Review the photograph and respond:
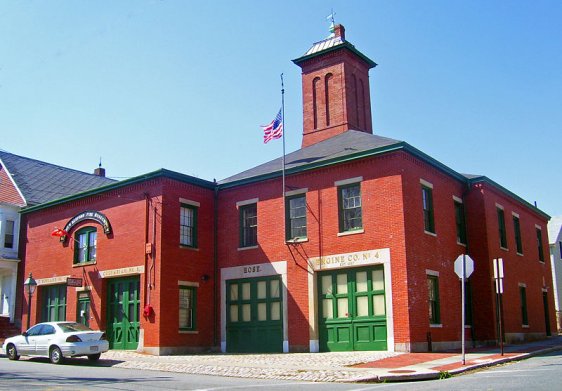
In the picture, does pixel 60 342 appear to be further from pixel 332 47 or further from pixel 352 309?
pixel 332 47

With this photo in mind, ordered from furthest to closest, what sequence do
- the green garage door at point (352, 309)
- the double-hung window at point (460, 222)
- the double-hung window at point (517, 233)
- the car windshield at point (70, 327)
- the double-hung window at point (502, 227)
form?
the double-hung window at point (517, 233) → the double-hung window at point (502, 227) → the double-hung window at point (460, 222) → the green garage door at point (352, 309) → the car windshield at point (70, 327)

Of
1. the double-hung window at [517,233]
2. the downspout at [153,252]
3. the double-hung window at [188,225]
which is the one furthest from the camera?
the double-hung window at [517,233]

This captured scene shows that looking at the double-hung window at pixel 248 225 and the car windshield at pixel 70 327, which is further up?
the double-hung window at pixel 248 225

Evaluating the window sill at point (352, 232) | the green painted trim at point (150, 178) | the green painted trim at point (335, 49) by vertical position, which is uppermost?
the green painted trim at point (335, 49)

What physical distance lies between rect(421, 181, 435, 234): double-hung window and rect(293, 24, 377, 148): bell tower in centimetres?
893

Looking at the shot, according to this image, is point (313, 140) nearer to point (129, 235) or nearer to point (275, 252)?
point (275, 252)

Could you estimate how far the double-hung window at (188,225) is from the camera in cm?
2569

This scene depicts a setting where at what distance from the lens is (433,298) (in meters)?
23.0

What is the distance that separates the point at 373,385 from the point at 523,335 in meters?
17.2

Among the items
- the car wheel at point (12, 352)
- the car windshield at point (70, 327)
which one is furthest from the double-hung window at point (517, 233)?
the car wheel at point (12, 352)

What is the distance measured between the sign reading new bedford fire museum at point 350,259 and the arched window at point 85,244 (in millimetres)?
9971

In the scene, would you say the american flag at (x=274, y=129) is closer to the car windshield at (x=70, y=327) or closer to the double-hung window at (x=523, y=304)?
the car windshield at (x=70, y=327)

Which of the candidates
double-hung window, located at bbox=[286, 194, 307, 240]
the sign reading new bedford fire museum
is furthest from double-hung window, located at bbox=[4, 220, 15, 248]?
the sign reading new bedford fire museum

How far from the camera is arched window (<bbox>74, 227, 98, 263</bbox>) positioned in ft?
89.8
